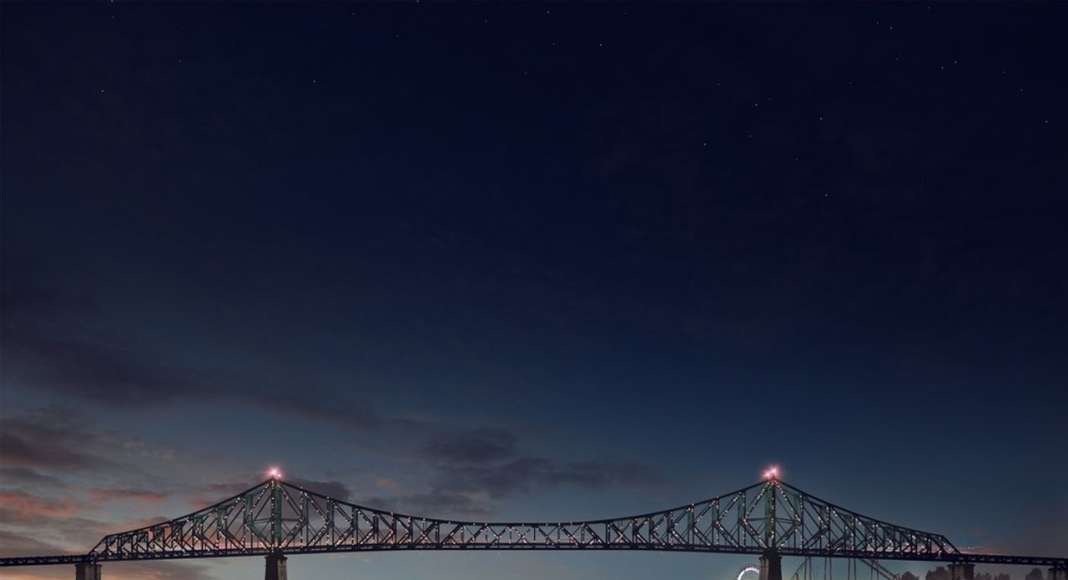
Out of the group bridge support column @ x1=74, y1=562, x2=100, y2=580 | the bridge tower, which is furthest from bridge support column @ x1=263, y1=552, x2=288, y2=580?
bridge support column @ x1=74, y1=562, x2=100, y2=580

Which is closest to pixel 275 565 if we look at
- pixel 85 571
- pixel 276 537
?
pixel 276 537

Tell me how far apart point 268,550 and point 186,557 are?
1629cm

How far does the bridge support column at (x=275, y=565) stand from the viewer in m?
188

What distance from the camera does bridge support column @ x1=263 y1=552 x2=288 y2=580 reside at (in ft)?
616

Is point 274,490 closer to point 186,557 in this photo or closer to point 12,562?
point 186,557

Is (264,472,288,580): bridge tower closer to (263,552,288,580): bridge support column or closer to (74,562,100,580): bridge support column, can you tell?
(263,552,288,580): bridge support column

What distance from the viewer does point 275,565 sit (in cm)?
18788

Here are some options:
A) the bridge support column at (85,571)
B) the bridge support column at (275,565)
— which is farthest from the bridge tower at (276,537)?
the bridge support column at (85,571)

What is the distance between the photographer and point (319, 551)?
200 metres

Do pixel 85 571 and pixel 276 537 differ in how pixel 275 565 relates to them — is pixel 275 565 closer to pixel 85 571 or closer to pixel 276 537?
pixel 276 537

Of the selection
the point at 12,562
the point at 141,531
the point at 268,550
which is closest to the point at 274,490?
the point at 268,550

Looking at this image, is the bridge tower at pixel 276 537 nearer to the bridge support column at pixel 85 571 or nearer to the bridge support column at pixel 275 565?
the bridge support column at pixel 275 565

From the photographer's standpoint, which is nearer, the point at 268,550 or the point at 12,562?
the point at 12,562

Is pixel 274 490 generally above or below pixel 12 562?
above
